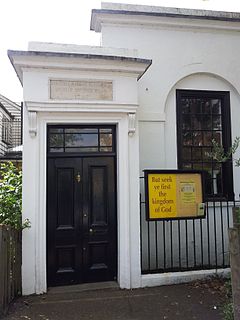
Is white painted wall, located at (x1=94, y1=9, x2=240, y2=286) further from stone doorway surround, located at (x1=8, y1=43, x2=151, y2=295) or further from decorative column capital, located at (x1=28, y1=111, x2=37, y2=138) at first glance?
decorative column capital, located at (x1=28, y1=111, x2=37, y2=138)

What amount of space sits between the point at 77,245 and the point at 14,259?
1.13 meters

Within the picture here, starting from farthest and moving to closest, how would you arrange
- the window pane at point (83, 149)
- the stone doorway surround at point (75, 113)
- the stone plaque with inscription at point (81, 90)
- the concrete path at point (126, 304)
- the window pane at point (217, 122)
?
the window pane at point (217, 122)
the window pane at point (83, 149)
the stone plaque with inscription at point (81, 90)
the stone doorway surround at point (75, 113)
the concrete path at point (126, 304)

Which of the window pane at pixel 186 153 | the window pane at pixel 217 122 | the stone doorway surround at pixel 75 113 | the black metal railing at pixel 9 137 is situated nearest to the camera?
the stone doorway surround at pixel 75 113

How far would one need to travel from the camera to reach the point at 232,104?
7.68m

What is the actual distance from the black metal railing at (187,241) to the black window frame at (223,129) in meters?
0.28

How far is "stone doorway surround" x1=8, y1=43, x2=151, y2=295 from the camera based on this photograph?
5.66 metres

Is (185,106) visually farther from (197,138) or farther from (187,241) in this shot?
(187,241)

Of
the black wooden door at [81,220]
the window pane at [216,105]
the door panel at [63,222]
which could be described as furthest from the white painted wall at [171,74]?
the door panel at [63,222]

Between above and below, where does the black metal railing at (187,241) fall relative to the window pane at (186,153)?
below

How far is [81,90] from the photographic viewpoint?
233 inches

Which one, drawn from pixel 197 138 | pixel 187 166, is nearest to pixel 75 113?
pixel 187 166

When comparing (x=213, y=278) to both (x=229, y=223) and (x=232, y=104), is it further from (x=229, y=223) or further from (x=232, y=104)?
(x=232, y=104)

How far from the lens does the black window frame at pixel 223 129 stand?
7.37m

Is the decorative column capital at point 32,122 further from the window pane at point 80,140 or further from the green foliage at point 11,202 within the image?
the green foliage at point 11,202
